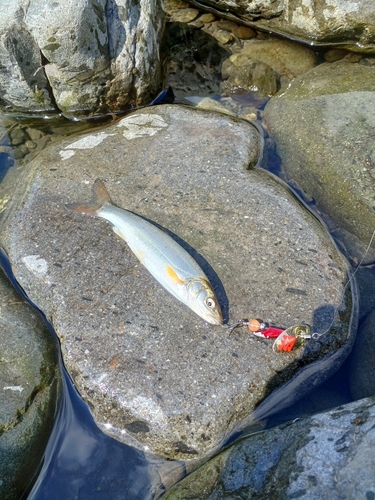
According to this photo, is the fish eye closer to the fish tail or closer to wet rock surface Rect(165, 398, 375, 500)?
wet rock surface Rect(165, 398, 375, 500)

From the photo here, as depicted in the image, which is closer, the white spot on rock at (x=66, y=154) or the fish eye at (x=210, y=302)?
the fish eye at (x=210, y=302)

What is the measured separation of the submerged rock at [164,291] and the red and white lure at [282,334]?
0.09m

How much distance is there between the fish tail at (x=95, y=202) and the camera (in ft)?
15.2

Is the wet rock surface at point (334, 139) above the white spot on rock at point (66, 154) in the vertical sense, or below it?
below

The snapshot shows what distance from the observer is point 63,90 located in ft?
19.6

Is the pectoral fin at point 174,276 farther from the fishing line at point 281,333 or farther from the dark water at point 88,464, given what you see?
the dark water at point 88,464

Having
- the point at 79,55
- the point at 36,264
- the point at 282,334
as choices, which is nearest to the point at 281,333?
the point at 282,334

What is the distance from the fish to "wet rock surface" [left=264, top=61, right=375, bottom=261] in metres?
2.16

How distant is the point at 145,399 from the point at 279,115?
4359 millimetres

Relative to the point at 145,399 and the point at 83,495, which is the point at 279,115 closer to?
the point at 145,399

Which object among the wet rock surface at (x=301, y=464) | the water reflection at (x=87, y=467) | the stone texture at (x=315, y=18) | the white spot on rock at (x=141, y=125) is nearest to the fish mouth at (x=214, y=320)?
the wet rock surface at (x=301, y=464)

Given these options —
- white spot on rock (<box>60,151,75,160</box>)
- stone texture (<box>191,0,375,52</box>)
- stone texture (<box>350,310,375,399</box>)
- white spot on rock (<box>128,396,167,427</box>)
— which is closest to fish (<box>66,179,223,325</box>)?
white spot on rock (<box>128,396,167,427</box>)

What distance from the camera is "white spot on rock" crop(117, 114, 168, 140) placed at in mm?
5570

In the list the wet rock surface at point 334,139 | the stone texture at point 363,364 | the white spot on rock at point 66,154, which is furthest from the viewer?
the white spot on rock at point 66,154
